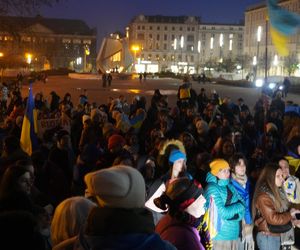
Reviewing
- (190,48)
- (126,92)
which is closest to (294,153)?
(126,92)

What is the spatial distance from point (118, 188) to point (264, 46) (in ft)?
332

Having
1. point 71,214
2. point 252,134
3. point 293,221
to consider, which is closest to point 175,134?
point 252,134

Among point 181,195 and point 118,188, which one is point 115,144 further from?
point 118,188

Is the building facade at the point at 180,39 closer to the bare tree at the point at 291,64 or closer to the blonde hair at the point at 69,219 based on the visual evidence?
the bare tree at the point at 291,64

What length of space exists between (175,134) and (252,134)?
1854mm

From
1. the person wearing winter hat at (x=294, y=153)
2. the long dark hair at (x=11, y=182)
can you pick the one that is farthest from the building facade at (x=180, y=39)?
the long dark hair at (x=11, y=182)

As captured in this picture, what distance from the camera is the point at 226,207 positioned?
4875 millimetres

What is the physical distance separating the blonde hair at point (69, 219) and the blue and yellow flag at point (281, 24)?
567 cm

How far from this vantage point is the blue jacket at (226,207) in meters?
4.84

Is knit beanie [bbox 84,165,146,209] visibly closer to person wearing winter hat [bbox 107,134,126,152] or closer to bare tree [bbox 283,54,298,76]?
person wearing winter hat [bbox 107,134,126,152]

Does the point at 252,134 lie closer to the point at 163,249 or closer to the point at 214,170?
the point at 214,170

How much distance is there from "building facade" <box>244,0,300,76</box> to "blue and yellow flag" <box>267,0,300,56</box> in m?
60.1

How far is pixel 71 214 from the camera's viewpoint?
3.02m

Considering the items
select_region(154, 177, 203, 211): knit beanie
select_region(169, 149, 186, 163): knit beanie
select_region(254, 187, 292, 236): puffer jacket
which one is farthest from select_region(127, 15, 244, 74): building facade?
select_region(154, 177, 203, 211): knit beanie
